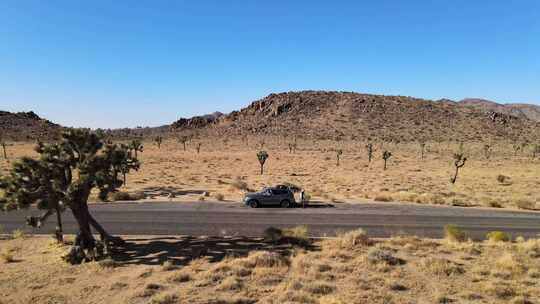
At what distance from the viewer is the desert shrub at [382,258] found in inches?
563

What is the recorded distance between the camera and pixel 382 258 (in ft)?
47.3

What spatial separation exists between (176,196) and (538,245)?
2613 centimetres

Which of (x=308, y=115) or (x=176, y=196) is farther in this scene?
(x=308, y=115)

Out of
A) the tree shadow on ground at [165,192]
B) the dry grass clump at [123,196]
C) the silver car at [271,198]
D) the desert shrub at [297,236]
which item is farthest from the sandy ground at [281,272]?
the tree shadow on ground at [165,192]

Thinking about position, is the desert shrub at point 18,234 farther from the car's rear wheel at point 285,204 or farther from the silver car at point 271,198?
the car's rear wheel at point 285,204

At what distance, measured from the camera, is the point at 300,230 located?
18.4 metres

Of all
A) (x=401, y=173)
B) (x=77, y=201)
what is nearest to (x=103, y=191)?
(x=77, y=201)

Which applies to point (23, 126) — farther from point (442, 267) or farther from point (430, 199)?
point (442, 267)

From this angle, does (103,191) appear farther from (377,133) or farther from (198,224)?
(377,133)

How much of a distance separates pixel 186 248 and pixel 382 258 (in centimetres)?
864

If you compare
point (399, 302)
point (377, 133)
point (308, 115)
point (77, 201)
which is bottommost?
point (399, 302)

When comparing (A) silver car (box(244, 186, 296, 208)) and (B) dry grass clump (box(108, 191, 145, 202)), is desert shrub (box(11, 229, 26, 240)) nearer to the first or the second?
(B) dry grass clump (box(108, 191, 145, 202))

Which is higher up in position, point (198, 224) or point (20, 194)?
point (20, 194)

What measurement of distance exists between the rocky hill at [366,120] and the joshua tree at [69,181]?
9766 centimetres
